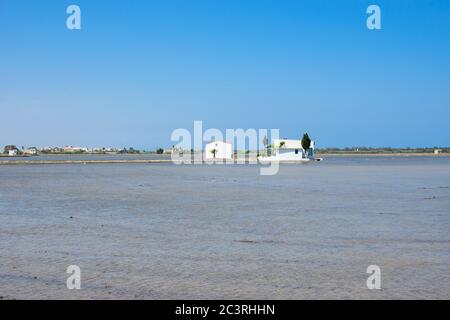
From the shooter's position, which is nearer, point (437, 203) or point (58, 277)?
point (58, 277)

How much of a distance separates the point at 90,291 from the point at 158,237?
14.2ft

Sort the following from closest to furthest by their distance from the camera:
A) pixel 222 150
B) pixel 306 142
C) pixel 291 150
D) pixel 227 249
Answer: pixel 227 249 < pixel 306 142 < pixel 291 150 < pixel 222 150

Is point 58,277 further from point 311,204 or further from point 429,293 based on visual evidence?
point 311,204

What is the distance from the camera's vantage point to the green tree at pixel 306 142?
104 m

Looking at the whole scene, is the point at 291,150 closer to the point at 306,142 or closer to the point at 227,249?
the point at 306,142

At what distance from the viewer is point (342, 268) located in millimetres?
7957

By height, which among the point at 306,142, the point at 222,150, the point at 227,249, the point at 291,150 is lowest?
the point at 227,249

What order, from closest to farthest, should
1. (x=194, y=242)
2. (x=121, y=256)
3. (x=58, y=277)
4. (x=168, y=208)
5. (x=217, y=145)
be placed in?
(x=58, y=277) → (x=121, y=256) → (x=194, y=242) → (x=168, y=208) → (x=217, y=145)

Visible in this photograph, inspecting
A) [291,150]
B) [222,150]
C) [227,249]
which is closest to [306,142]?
[291,150]

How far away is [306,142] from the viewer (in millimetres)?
104312

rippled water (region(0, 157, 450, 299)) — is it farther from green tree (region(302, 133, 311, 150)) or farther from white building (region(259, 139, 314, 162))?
green tree (region(302, 133, 311, 150))

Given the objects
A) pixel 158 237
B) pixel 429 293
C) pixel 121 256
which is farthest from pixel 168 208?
pixel 429 293

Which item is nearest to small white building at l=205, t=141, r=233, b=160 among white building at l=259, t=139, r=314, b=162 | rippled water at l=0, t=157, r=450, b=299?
white building at l=259, t=139, r=314, b=162

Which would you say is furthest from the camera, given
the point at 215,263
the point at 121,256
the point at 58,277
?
the point at 121,256
